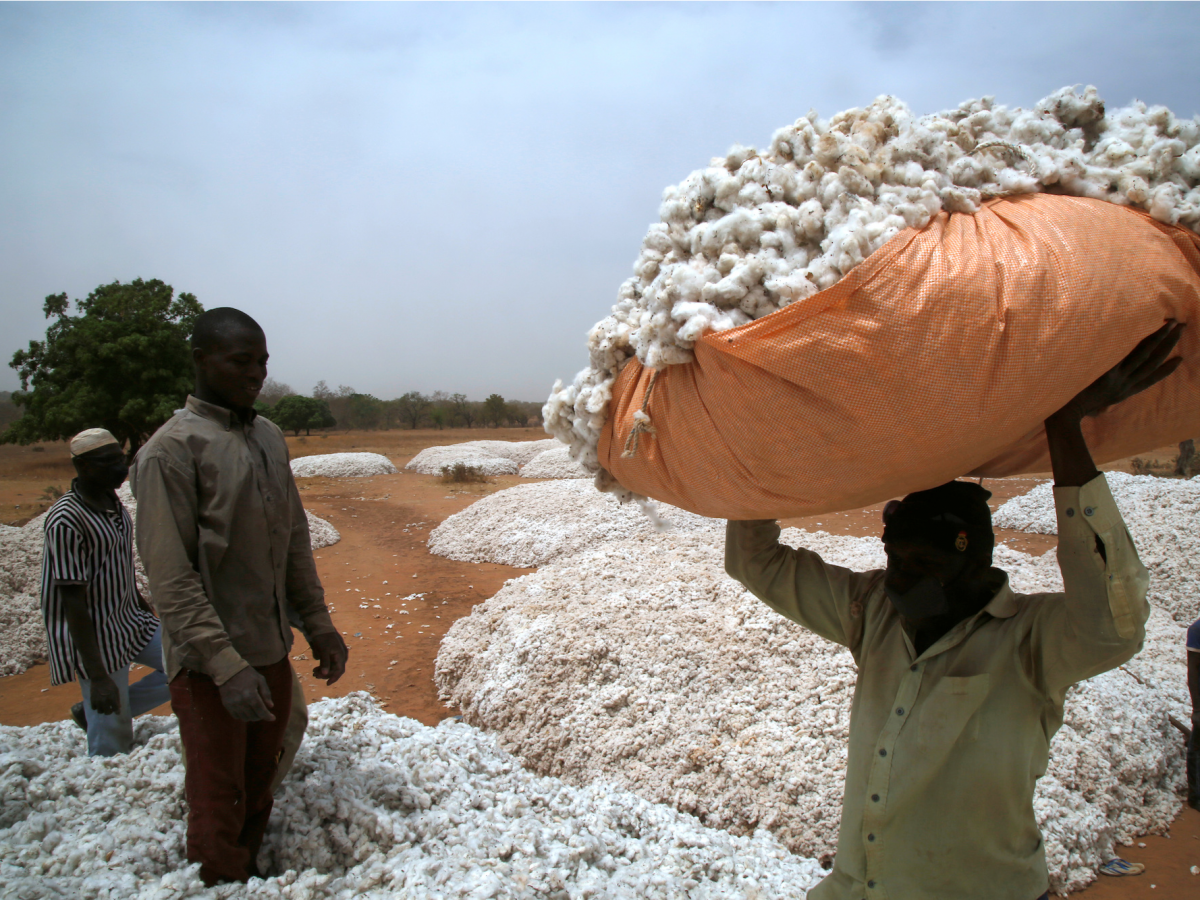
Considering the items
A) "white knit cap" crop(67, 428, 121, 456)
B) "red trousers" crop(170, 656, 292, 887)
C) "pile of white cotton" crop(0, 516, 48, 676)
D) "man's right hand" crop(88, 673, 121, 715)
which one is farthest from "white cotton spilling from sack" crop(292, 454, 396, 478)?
"red trousers" crop(170, 656, 292, 887)

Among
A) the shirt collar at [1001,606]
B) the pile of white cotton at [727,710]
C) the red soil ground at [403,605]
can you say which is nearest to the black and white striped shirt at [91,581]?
the red soil ground at [403,605]

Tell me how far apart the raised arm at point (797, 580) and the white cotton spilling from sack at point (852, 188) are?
58cm

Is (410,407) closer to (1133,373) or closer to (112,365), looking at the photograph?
(112,365)

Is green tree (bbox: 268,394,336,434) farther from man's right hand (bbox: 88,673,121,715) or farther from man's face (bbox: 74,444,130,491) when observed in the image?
man's right hand (bbox: 88,673,121,715)

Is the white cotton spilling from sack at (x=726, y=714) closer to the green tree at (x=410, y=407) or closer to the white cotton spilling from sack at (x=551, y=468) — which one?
the white cotton spilling from sack at (x=551, y=468)

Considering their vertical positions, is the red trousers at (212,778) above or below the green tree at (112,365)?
below

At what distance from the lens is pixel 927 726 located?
4.38 ft

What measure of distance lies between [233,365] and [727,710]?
274 cm

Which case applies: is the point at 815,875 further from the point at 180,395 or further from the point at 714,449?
the point at 180,395

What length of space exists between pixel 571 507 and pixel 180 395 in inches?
517

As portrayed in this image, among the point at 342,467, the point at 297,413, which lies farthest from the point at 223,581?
the point at 297,413

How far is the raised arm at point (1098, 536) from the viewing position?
1.09 meters

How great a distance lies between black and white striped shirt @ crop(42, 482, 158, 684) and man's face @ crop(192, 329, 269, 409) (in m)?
1.38

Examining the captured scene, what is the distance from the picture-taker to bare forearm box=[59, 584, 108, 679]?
9.03ft
